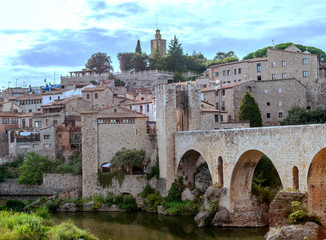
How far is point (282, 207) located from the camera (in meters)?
21.9

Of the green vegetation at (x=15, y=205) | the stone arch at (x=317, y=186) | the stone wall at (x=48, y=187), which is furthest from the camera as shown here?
the stone wall at (x=48, y=187)

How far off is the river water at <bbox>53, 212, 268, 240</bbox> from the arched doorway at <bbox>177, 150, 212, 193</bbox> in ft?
13.4

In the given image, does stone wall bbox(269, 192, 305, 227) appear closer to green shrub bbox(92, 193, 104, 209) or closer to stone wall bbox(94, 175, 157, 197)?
stone wall bbox(94, 175, 157, 197)

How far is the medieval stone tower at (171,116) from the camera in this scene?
119 ft

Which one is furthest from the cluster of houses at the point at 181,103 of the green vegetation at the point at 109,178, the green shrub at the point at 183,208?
the green shrub at the point at 183,208

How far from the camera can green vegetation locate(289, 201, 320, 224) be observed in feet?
70.0

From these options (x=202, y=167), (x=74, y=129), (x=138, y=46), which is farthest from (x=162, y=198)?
(x=138, y=46)

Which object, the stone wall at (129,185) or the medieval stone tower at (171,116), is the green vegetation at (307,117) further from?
the stone wall at (129,185)

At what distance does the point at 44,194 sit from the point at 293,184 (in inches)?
946

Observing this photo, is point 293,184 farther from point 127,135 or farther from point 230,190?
point 127,135

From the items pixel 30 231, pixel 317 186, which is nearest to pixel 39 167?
pixel 30 231

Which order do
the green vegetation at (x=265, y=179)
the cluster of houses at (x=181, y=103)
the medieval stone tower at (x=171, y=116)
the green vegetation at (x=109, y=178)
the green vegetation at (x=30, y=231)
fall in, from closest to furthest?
the green vegetation at (x=30, y=231) < the green vegetation at (x=265, y=179) < the medieval stone tower at (x=171, y=116) < the green vegetation at (x=109, y=178) < the cluster of houses at (x=181, y=103)

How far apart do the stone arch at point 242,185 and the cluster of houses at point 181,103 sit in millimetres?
10434

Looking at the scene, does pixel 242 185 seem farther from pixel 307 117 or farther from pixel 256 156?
pixel 307 117
